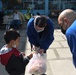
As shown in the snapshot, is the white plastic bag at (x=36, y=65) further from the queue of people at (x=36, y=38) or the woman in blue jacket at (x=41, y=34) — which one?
the woman in blue jacket at (x=41, y=34)

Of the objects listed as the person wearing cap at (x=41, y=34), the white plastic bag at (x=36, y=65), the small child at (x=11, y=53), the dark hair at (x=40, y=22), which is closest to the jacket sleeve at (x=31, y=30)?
the person wearing cap at (x=41, y=34)

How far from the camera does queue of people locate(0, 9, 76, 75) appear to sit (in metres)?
2.53

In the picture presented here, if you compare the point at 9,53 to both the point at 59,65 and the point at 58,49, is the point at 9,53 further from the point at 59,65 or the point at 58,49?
the point at 58,49

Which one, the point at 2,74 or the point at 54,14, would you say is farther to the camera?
the point at 54,14

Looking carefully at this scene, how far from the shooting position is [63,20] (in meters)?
2.73

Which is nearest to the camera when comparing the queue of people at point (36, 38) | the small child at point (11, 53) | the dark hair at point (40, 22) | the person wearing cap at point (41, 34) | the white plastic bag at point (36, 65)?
the queue of people at point (36, 38)

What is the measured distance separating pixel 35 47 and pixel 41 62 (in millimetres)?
681

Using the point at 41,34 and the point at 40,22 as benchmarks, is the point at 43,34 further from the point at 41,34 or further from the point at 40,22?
the point at 40,22

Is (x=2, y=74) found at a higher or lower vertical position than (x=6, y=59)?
lower

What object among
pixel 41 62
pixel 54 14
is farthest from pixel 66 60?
pixel 54 14

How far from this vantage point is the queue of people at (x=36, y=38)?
8.31 feet

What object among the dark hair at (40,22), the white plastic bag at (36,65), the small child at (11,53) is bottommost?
the white plastic bag at (36,65)

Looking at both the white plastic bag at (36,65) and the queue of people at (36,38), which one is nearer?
the queue of people at (36,38)

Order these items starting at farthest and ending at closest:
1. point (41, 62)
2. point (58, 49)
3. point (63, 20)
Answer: point (58, 49) → point (41, 62) → point (63, 20)
